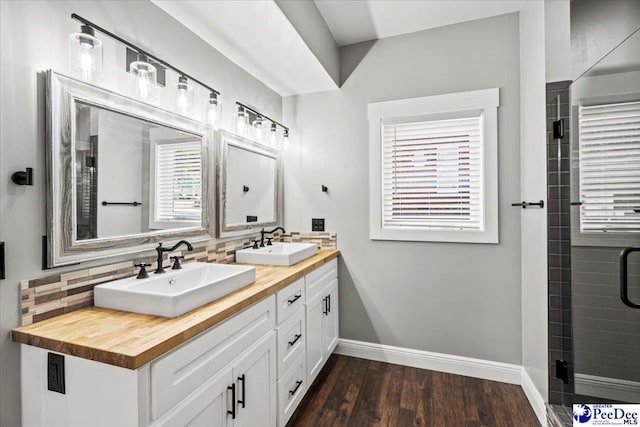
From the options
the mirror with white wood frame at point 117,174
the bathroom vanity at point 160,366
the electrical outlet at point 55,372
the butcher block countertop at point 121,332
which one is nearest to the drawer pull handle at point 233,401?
the bathroom vanity at point 160,366

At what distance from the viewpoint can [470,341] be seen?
2342mm

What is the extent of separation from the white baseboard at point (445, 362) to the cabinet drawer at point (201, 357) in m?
1.40

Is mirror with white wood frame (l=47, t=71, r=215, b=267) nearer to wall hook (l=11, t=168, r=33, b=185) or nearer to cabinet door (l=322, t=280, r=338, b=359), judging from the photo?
wall hook (l=11, t=168, r=33, b=185)

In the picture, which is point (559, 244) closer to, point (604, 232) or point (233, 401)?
point (604, 232)

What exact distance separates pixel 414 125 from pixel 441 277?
3.98ft

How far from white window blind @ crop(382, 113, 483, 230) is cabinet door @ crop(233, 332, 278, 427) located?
1.45m

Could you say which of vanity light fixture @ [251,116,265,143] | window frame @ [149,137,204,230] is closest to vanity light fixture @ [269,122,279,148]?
vanity light fixture @ [251,116,265,143]

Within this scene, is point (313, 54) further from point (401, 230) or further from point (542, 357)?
point (542, 357)

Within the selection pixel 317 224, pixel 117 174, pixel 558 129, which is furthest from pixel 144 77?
pixel 558 129

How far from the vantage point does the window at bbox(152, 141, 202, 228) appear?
164 centimetres

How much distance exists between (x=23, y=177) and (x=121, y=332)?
63 centimetres

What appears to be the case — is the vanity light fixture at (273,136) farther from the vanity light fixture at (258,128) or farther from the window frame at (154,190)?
the window frame at (154,190)

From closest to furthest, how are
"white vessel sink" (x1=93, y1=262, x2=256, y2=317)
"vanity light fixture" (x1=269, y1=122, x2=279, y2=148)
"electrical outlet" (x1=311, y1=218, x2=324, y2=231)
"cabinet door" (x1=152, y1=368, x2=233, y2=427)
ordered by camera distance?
1. "cabinet door" (x1=152, y1=368, x2=233, y2=427)
2. "white vessel sink" (x1=93, y1=262, x2=256, y2=317)
3. "vanity light fixture" (x1=269, y1=122, x2=279, y2=148)
4. "electrical outlet" (x1=311, y1=218, x2=324, y2=231)

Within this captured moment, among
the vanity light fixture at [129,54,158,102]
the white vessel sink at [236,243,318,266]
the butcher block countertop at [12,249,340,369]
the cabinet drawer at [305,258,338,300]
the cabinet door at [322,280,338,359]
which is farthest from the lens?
the cabinet door at [322,280,338,359]
